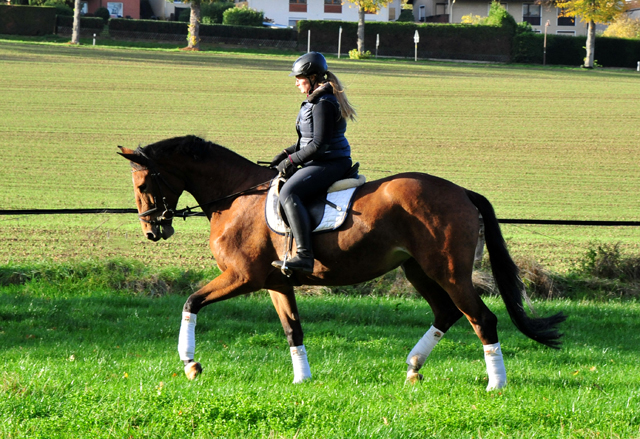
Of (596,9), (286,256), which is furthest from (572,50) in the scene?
(286,256)

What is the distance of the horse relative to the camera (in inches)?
228

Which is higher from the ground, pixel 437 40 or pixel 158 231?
pixel 437 40

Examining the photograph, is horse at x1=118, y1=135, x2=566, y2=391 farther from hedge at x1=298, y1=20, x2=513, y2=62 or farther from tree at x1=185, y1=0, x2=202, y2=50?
hedge at x1=298, y1=20, x2=513, y2=62

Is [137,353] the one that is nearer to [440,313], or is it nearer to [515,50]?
[440,313]

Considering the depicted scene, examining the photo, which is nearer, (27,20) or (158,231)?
(158,231)

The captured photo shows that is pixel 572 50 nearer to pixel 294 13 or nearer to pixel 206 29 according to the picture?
pixel 206 29

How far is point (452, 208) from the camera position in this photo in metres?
5.80

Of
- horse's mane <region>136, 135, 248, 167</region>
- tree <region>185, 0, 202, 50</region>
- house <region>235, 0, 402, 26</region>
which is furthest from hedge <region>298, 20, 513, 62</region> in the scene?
horse's mane <region>136, 135, 248, 167</region>

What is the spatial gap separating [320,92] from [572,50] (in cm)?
5815

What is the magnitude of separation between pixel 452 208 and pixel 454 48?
54697 mm

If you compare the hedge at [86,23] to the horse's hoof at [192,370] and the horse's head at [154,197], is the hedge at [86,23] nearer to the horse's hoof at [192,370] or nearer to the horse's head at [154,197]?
the horse's head at [154,197]

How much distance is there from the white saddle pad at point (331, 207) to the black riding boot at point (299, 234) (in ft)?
0.52

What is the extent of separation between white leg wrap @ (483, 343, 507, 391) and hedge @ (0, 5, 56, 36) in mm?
51326

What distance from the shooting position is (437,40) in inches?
2283
